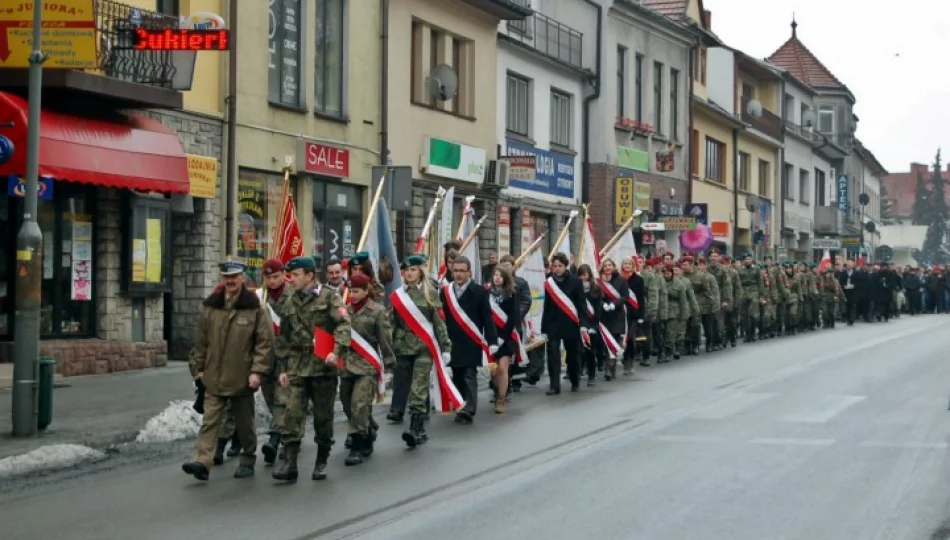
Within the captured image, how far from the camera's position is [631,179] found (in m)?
39.1

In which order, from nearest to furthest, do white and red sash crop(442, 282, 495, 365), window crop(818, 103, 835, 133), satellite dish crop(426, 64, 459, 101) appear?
white and red sash crop(442, 282, 495, 365), satellite dish crop(426, 64, 459, 101), window crop(818, 103, 835, 133)

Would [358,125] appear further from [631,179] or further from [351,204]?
[631,179]

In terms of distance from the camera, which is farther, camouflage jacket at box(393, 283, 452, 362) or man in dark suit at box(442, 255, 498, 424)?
man in dark suit at box(442, 255, 498, 424)

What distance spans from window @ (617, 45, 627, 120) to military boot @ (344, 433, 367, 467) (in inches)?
1129

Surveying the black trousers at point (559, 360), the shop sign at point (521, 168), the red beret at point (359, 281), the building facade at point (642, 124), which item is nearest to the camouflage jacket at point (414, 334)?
the red beret at point (359, 281)

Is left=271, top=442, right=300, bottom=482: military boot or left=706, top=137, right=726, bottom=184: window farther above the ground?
left=706, top=137, right=726, bottom=184: window

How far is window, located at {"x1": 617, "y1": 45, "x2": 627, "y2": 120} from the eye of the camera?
4031 cm

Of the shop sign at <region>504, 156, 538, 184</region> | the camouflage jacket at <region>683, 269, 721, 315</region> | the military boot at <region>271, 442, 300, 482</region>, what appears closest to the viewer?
the military boot at <region>271, 442, 300, 482</region>

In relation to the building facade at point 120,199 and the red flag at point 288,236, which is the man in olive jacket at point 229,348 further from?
the building facade at point 120,199

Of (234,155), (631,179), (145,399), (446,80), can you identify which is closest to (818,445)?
(145,399)

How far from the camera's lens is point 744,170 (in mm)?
55688

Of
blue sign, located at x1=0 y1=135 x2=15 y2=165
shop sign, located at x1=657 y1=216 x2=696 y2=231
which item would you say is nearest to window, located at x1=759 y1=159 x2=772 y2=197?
shop sign, located at x1=657 y1=216 x2=696 y2=231

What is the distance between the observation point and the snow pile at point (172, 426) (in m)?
13.9

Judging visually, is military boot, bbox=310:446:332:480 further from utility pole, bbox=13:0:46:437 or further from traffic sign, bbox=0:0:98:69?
traffic sign, bbox=0:0:98:69
